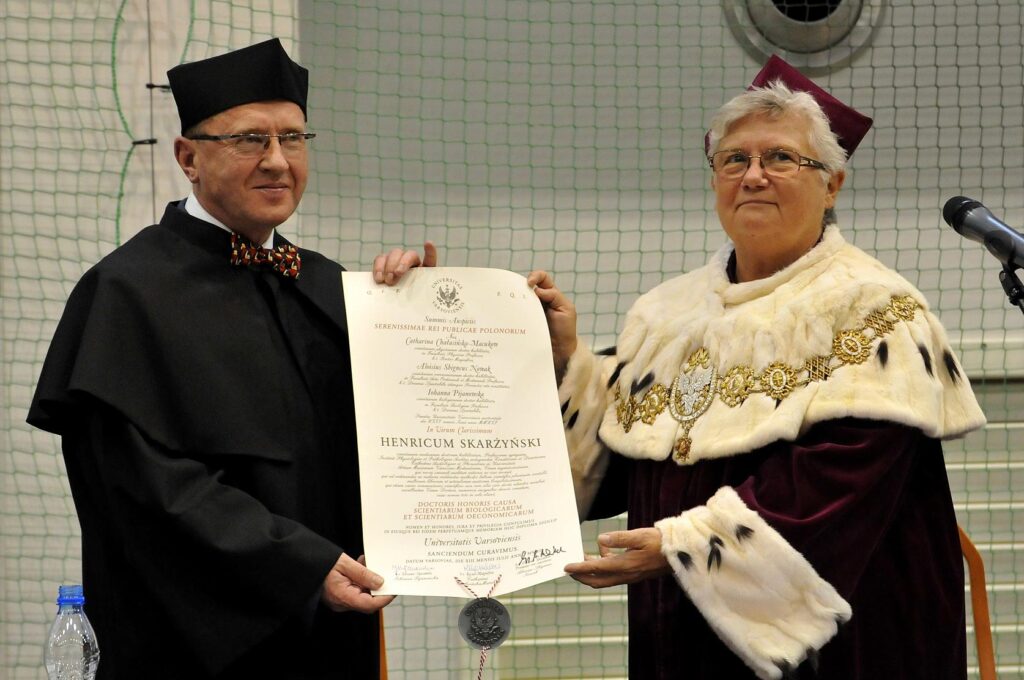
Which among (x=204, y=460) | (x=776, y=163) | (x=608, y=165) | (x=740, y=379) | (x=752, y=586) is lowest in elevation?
(x=752, y=586)

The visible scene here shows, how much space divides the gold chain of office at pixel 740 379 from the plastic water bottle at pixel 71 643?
1.19 meters

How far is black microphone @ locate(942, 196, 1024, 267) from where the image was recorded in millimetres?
2229

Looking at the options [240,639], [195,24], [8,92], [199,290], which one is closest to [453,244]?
[195,24]

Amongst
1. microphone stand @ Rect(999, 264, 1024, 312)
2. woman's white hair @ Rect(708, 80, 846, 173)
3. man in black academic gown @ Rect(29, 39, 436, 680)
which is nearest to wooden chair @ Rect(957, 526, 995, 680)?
microphone stand @ Rect(999, 264, 1024, 312)

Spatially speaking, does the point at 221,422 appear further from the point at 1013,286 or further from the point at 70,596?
the point at 1013,286

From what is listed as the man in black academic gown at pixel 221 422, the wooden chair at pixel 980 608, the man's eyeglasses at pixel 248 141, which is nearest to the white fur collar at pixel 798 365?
the wooden chair at pixel 980 608

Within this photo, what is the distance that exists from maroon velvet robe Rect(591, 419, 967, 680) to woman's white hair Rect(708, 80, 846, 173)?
591 millimetres

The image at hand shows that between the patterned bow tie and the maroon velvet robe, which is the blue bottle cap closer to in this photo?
the patterned bow tie

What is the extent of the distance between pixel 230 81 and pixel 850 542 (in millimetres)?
1531

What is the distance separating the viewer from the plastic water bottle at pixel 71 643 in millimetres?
2299
